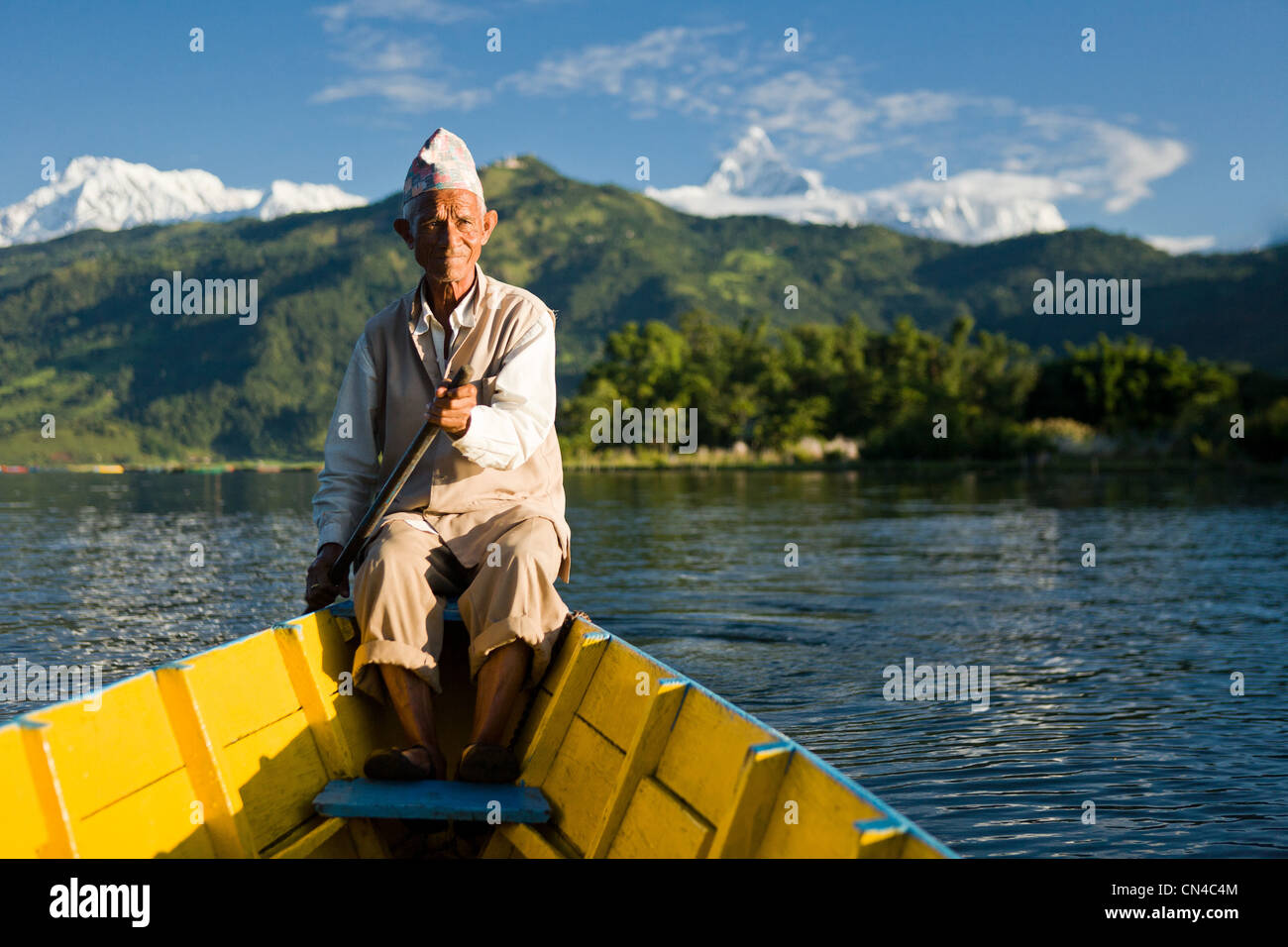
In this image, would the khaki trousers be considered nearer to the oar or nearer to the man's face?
the oar

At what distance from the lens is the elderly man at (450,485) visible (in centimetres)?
425

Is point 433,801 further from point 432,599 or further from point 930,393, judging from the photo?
point 930,393

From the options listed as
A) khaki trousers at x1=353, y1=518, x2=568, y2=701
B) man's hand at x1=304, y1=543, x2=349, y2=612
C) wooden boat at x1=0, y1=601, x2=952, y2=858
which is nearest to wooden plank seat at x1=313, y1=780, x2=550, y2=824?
wooden boat at x1=0, y1=601, x2=952, y2=858

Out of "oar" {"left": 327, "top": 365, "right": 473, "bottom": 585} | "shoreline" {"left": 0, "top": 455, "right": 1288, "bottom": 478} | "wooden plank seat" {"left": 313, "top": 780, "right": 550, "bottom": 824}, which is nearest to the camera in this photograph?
"wooden plank seat" {"left": 313, "top": 780, "right": 550, "bottom": 824}

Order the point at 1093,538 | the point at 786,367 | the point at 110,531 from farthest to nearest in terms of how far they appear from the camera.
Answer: the point at 786,367, the point at 110,531, the point at 1093,538

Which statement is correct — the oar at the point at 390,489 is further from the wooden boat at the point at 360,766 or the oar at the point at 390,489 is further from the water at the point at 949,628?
the water at the point at 949,628

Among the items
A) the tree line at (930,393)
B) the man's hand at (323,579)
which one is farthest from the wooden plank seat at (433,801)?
the tree line at (930,393)

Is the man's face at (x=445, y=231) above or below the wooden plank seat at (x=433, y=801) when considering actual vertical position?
above

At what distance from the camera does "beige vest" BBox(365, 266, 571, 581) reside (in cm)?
461

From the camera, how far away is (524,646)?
438 cm
